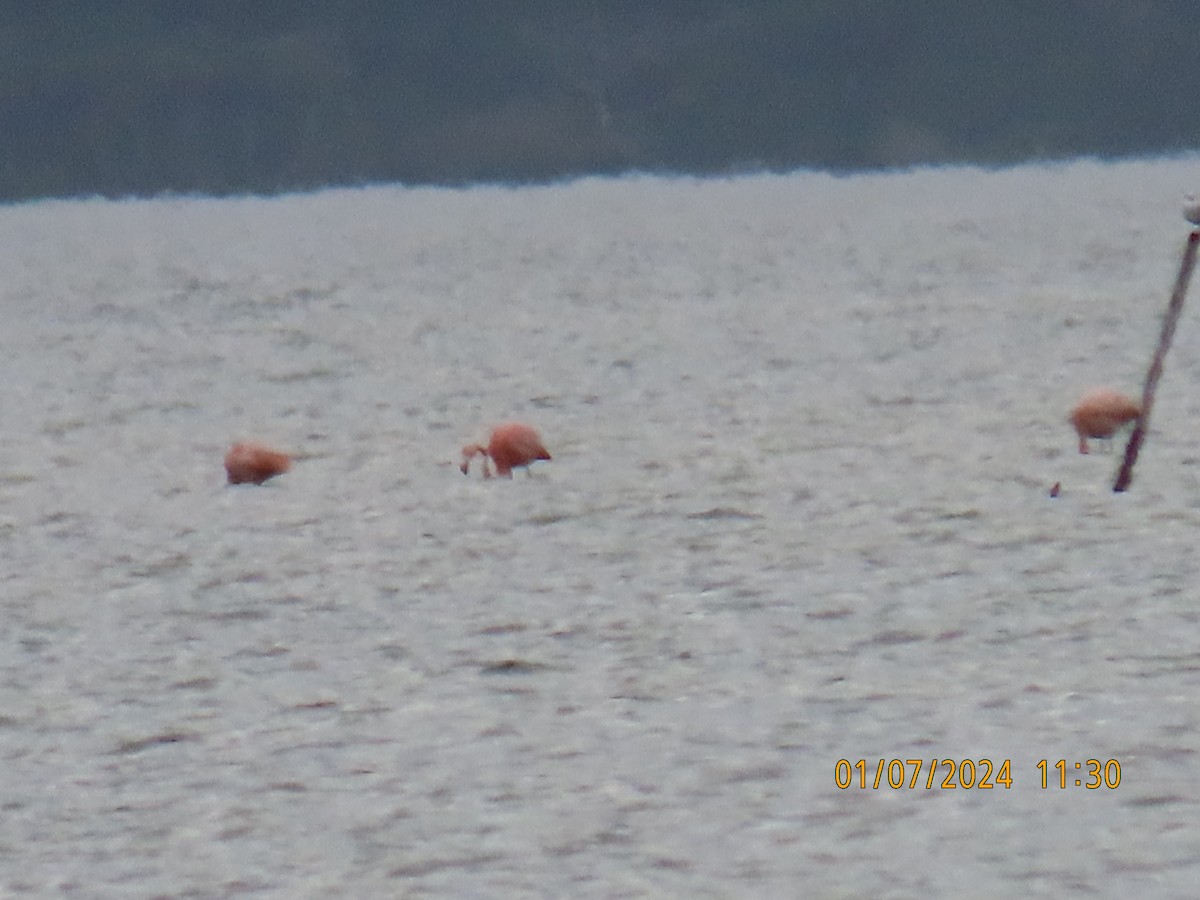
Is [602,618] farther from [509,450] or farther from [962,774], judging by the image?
[509,450]

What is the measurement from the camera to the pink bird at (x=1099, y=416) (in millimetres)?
6781

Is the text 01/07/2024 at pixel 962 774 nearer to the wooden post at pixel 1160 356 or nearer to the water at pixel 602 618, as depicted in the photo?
the water at pixel 602 618

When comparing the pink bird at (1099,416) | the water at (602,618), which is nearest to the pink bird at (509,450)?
the water at (602,618)

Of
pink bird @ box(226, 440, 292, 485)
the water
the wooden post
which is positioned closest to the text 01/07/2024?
the water

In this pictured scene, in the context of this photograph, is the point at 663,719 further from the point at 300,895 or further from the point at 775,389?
the point at 775,389

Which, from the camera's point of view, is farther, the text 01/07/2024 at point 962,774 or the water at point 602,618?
the text 01/07/2024 at point 962,774

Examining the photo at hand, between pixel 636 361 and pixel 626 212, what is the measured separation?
70.3 feet

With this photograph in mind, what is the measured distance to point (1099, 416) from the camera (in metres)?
6.78

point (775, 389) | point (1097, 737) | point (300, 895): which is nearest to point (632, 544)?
point (1097, 737)

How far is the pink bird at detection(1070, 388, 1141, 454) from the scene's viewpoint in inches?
267

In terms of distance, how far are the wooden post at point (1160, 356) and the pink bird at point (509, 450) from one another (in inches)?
84.1

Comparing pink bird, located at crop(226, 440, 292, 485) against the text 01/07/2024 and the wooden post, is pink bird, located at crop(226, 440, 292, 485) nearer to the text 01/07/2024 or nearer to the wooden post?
the wooden post

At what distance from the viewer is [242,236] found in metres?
27.4

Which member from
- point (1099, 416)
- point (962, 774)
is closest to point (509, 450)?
point (1099, 416)
